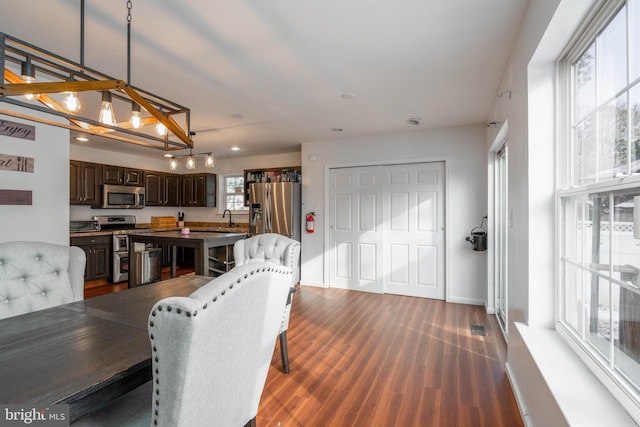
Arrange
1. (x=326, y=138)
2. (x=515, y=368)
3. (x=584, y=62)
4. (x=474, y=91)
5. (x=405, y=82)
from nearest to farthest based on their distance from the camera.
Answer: (x=584, y=62)
(x=515, y=368)
(x=405, y=82)
(x=474, y=91)
(x=326, y=138)

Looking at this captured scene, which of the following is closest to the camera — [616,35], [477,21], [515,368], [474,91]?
[616,35]

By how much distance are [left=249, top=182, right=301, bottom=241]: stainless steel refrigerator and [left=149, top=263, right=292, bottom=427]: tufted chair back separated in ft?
12.6

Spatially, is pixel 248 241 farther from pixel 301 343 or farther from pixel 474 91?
pixel 474 91

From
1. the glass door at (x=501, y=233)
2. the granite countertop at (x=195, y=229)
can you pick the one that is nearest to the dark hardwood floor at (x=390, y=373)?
the glass door at (x=501, y=233)

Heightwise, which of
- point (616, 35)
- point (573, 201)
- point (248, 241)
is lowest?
point (248, 241)

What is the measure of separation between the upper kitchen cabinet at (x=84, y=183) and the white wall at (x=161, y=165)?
365mm

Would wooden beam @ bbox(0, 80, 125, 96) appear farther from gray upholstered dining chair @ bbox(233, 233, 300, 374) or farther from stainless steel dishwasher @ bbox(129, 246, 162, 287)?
stainless steel dishwasher @ bbox(129, 246, 162, 287)

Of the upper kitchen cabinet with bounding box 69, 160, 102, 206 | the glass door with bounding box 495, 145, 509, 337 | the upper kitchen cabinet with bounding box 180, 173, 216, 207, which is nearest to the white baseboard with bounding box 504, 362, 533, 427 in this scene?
the glass door with bounding box 495, 145, 509, 337

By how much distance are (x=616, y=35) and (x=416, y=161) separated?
10.5 ft

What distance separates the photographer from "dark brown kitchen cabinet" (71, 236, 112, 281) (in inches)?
187

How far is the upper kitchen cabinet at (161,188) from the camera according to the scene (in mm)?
6211

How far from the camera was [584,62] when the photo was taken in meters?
1.40

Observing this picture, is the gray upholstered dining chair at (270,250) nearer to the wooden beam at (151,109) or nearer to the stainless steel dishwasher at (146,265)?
the wooden beam at (151,109)

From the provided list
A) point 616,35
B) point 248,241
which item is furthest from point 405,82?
point 248,241
